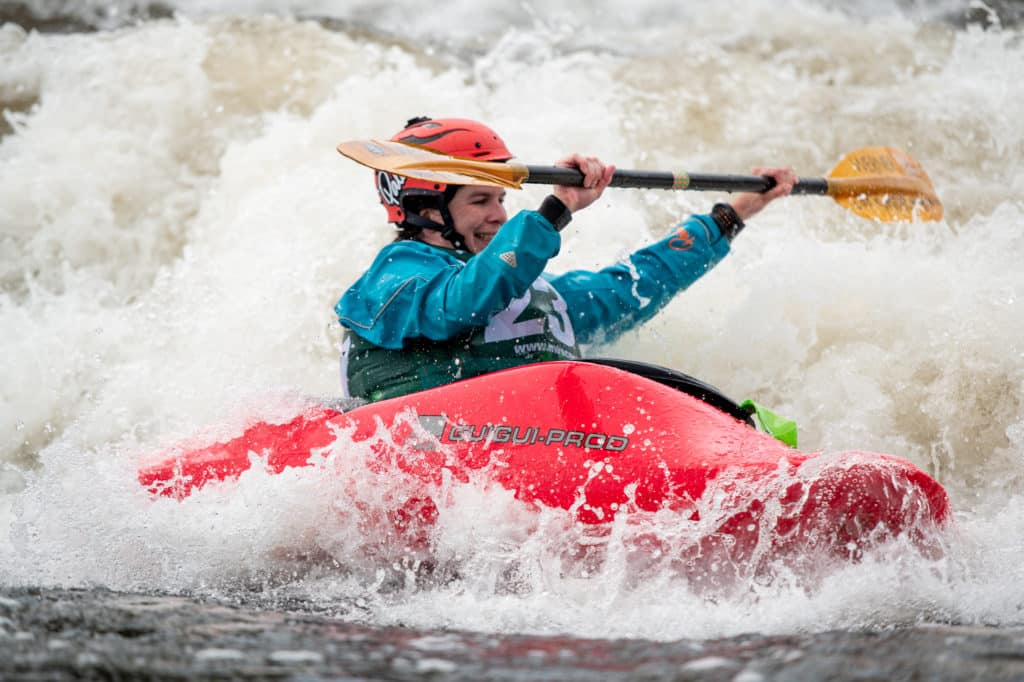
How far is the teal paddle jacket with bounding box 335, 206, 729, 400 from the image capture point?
3139 mm

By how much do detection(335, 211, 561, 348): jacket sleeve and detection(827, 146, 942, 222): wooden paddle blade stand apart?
6.62 ft

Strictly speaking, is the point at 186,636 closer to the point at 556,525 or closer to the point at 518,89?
the point at 556,525

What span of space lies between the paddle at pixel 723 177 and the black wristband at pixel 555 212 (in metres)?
0.09

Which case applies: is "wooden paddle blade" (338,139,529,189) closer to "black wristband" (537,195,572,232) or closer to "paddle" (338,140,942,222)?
"paddle" (338,140,942,222)

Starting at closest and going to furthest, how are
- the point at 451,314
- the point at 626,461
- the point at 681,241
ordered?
the point at 626,461 < the point at 451,314 < the point at 681,241

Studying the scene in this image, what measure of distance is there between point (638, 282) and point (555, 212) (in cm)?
96

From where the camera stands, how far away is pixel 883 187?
4.86 meters

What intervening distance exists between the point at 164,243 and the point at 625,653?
4626mm

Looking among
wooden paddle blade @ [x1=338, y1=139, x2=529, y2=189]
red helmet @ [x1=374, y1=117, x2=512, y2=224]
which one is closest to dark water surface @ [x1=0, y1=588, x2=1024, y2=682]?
wooden paddle blade @ [x1=338, y1=139, x2=529, y2=189]

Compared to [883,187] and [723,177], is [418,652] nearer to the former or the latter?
[723,177]

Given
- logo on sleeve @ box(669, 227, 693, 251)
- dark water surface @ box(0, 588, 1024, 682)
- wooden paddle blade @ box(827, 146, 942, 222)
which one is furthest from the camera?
wooden paddle blade @ box(827, 146, 942, 222)

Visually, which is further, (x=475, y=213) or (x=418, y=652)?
(x=475, y=213)

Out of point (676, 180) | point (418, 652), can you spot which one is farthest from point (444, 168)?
point (418, 652)

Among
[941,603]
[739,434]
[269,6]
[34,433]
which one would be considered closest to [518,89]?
[269,6]
